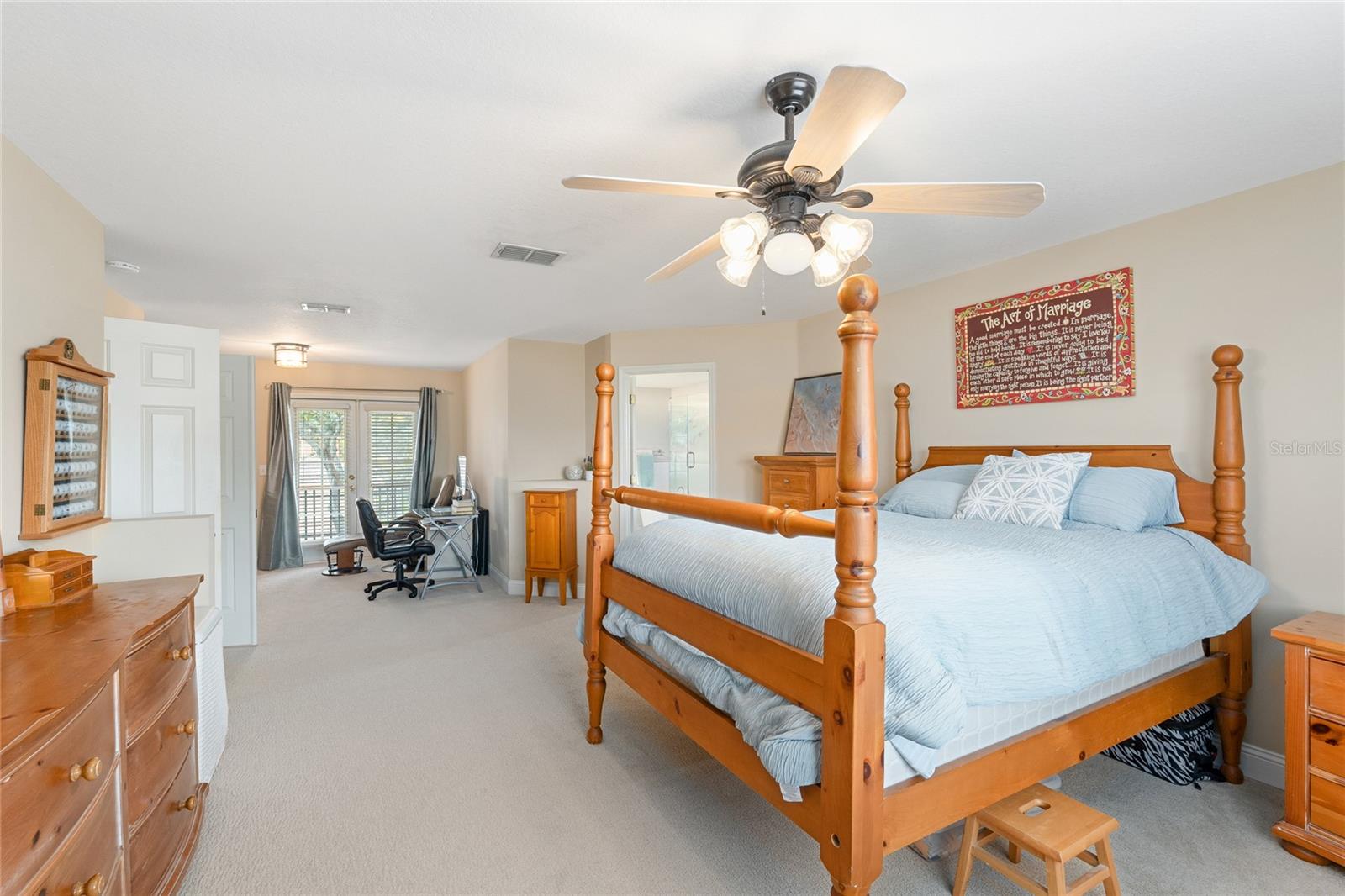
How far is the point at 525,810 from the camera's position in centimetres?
221

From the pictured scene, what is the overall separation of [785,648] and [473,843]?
1.28 m

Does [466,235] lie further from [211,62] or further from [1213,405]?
[1213,405]

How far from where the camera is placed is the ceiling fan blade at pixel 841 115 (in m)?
1.21

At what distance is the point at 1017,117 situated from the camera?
1.92 meters

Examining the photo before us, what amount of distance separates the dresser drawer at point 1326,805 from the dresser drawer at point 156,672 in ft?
11.0

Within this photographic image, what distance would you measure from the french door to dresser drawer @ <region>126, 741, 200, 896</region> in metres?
5.53

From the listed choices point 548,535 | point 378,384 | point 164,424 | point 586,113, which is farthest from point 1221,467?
point 378,384

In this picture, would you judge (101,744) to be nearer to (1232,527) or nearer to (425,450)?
(1232,527)

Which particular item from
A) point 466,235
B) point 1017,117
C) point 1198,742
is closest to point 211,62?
point 466,235

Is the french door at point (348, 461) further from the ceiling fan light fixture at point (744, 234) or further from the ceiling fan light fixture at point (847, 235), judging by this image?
the ceiling fan light fixture at point (847, 235)

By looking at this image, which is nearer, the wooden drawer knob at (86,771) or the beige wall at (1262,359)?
Result: the wooden drawer knob at (86,771)

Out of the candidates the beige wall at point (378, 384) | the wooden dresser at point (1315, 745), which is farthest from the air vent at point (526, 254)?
the beige wall at point (378, 384)

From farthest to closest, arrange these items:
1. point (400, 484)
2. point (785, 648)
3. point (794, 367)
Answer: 1. point (400, 484)
2. point (794, 367)
3. point (785, 648)

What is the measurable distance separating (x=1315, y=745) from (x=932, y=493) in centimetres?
159
